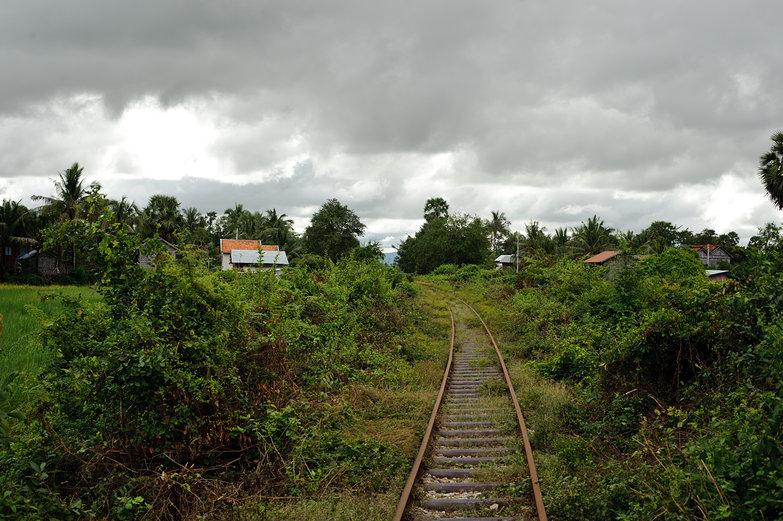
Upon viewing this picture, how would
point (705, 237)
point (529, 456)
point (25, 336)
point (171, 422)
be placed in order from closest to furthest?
point (171, 422) → point (529, 456) → point (25, 336) → point (705, 237)

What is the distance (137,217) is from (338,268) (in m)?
37.6

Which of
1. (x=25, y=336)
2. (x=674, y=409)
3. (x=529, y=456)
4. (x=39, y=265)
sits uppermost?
(x=39, y=265)

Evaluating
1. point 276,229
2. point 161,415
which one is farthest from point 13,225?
point 161,415

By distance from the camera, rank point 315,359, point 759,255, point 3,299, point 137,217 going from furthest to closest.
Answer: point 137,217 → point 3,299 → point 315,359 → point 759,255

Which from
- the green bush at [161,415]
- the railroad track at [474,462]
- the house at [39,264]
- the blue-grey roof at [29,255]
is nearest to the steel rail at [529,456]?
the railroad track at [474,462]

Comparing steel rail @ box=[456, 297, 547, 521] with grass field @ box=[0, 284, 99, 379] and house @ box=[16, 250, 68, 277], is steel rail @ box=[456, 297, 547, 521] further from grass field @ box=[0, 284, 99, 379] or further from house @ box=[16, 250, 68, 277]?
house @ box=[16, 250, 68, 277]

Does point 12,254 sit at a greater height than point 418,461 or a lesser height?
greater

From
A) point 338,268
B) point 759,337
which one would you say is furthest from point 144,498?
point 338,268

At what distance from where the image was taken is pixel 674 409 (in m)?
6.54

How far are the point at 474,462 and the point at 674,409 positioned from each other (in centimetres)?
235

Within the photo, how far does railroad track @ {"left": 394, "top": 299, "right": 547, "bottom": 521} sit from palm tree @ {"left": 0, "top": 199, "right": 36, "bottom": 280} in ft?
150

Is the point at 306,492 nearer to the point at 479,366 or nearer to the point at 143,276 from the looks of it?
the point at 143,276

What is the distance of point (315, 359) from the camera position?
10570 mm

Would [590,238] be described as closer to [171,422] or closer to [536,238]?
[536,238]
